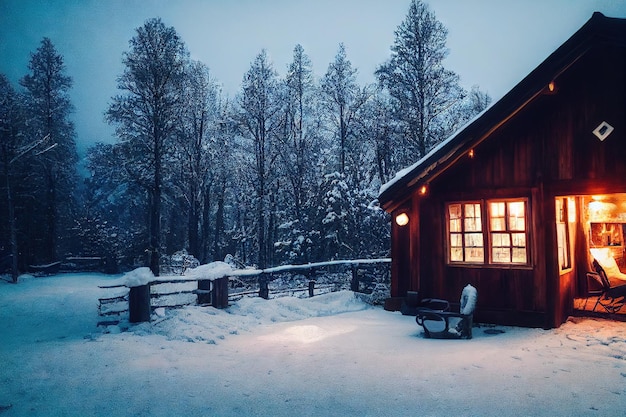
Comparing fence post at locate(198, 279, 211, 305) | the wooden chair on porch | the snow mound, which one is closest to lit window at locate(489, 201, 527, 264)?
the wooden chair on porch

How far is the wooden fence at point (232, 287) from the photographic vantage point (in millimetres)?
8656

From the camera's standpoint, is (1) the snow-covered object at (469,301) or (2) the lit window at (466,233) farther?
(2) the lit window at (466,233)

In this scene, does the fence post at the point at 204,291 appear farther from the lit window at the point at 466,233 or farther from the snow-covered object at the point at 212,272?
the lit window at the point at 466,233

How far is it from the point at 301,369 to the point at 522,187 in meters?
6.21

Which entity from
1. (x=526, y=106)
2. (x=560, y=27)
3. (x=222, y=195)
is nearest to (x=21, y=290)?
(x=222, y=195)

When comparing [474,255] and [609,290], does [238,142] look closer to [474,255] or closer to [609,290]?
[474,255]

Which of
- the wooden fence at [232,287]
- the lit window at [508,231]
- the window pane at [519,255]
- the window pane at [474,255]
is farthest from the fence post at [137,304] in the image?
the window pane at [519,255]

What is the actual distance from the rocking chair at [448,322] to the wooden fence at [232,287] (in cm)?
484

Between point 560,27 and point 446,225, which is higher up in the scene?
point 560,27

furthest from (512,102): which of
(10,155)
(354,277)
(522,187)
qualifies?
(10,155)

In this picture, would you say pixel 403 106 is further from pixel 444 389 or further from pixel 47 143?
pixel 47 143

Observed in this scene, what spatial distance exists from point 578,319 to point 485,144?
4.52 metres

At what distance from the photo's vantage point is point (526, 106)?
8.21 meters


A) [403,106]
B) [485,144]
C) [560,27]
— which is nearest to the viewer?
[485,144]
